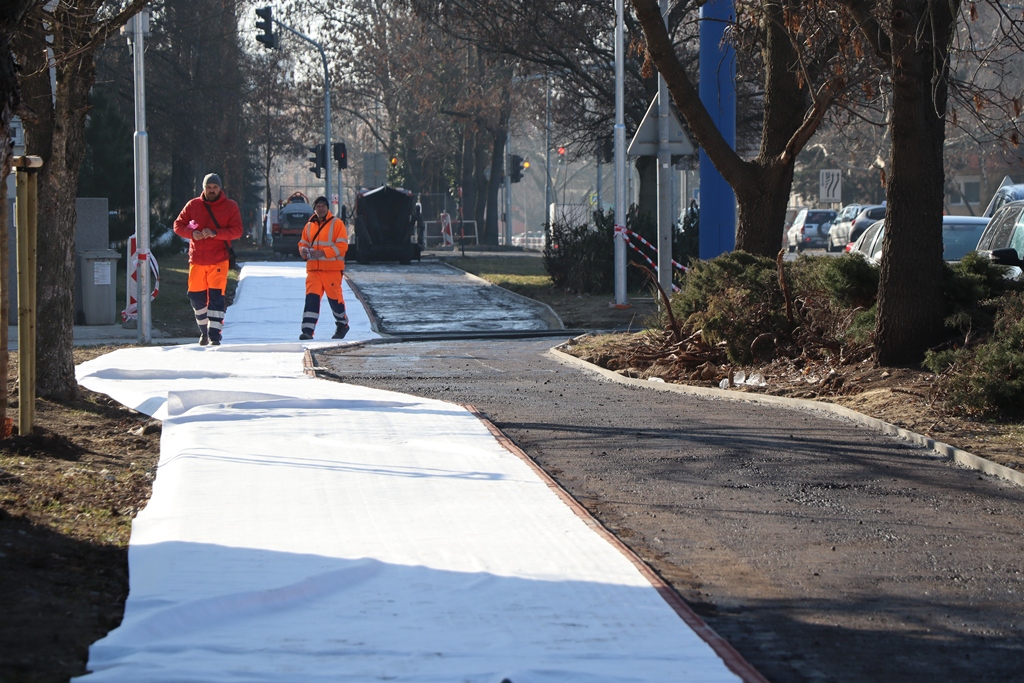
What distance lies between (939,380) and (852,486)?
2.94 meters

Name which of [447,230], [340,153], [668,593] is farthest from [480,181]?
[668,593]

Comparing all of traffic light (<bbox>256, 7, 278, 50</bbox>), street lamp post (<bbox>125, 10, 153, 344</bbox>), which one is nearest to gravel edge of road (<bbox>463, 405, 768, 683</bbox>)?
street lamp post (<bbox>125, 10, 153, 344</bbox>)

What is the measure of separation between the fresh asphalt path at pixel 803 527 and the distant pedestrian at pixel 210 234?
5167 mm

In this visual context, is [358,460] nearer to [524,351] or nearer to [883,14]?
[883,14]

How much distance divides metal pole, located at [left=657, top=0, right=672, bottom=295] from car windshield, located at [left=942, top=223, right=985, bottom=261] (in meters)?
4.37

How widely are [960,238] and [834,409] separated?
10761 mm

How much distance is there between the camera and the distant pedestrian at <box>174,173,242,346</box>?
49.4 ft

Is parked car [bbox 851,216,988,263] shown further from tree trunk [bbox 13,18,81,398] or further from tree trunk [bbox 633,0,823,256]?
tree trunk [bbox 13,18,81,398]

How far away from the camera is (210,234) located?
49.3ft

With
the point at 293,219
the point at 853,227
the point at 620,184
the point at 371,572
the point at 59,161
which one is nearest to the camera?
the point at 371,572

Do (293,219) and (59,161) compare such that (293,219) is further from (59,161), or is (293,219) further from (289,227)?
(59,161)

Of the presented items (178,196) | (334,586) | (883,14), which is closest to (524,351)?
(883,14)

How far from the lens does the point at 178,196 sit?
147ft

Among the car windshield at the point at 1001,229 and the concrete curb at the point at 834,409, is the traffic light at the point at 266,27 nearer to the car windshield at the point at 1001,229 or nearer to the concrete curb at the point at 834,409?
the concrete curb at the point at 834,409
